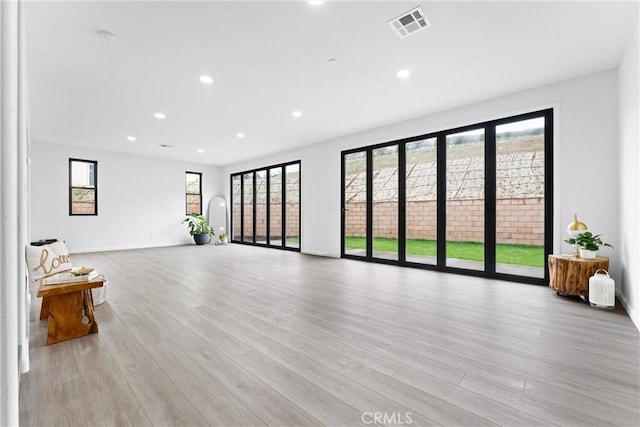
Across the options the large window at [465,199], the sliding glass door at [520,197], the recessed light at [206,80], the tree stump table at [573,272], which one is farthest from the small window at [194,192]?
the tree stump table at [573,272]

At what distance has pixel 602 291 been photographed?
10.2 ft

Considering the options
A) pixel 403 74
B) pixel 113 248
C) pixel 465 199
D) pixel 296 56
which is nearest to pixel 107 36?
pixel 296 56

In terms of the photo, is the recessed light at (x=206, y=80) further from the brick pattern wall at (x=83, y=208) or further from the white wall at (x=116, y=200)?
the brick pattern wall at (x=83, y=208)

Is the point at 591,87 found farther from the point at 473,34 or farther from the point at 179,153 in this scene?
the point at 179,153

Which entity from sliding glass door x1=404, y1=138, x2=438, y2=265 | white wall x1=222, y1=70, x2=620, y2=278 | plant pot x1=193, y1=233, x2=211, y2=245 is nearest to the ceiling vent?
white wall x1=222, y1=70, x2=620, y2=278

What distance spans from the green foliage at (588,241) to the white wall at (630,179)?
205 millimetres

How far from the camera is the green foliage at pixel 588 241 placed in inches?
135

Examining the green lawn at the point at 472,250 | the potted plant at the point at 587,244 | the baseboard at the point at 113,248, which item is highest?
the potted plant at the point at 587,244

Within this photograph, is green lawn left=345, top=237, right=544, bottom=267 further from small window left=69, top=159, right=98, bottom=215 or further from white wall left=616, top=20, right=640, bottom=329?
small window left=69, top=159, right=98, bottom=215

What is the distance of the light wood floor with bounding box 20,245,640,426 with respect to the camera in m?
1.52

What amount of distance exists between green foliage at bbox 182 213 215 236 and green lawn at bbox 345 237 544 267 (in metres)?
6.18

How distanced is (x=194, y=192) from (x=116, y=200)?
7.63 ft

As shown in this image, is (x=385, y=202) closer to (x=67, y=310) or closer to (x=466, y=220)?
(x=466, y=220)

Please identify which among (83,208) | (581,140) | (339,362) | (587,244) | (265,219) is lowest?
(339,362)
